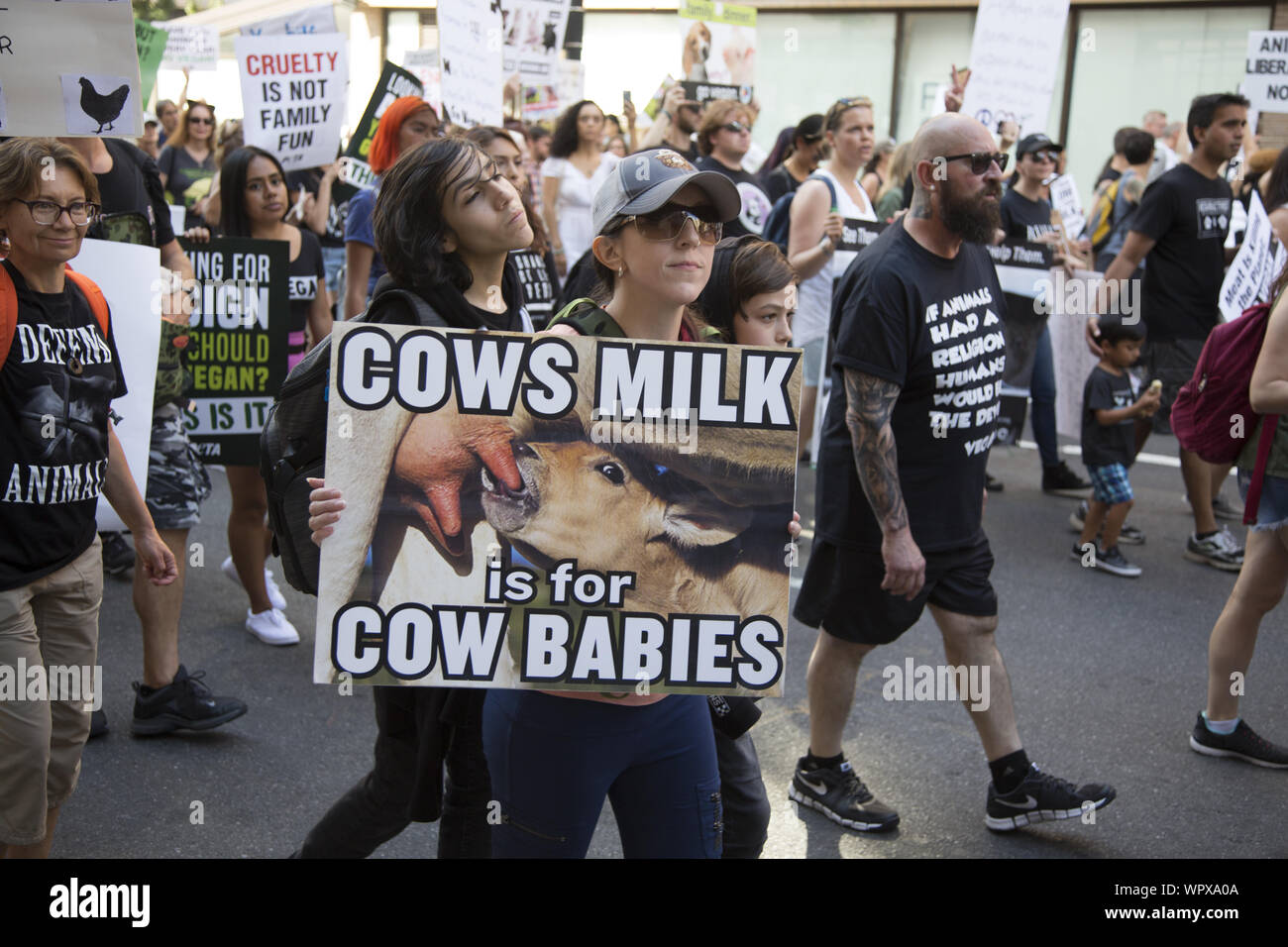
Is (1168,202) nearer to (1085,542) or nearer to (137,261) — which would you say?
(1085,542)

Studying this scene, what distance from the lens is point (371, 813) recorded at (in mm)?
2855

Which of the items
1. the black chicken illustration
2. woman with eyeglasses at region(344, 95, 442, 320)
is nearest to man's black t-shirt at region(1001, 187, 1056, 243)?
woman with eyeglasses at region(344, 95, 442, 320)

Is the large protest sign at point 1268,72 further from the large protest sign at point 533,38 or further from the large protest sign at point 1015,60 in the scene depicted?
the large protest sign at point 533,38

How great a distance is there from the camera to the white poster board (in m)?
3.70

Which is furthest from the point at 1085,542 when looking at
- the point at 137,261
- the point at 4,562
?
the point at 4,562

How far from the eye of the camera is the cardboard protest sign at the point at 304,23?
7793 millimetres

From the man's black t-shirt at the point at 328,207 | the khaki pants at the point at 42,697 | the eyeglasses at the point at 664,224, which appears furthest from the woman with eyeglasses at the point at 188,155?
the eyeglasses at the point at 664,224

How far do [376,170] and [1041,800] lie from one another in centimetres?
370

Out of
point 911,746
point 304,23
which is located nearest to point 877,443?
point 911,746

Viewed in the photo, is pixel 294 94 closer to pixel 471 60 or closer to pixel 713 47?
pixel 471 60

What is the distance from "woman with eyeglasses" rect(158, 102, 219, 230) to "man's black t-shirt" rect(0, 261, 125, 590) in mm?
6793

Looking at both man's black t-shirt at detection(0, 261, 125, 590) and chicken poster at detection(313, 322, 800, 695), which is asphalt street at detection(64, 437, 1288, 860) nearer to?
man's black t-shirt at detection(0, 261, 125, 590)

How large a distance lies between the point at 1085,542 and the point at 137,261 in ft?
16.0

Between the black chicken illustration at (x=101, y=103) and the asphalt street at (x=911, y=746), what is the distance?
1.97 m
